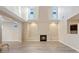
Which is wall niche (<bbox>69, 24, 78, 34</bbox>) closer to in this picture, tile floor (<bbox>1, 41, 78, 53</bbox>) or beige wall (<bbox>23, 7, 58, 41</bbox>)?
tile floor (<bbox>1, 41, 78, 53</bbox>)

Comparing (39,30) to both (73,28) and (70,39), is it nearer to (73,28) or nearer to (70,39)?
(73,28)

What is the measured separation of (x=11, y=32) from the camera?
15.0 m

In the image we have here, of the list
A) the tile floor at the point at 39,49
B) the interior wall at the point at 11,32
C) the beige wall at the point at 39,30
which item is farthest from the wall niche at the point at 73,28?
the interior wall at the point at 11,32

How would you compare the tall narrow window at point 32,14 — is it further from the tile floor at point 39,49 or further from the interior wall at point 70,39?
the tile floor at point 39,49

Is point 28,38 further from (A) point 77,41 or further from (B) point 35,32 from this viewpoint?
(A) point 77,41

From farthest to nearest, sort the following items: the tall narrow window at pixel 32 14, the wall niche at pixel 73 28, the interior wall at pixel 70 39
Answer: the tall narrow window at pixel 32 14 < the wall niche at pixel 73 28 < the interior wall at pixel 70 39

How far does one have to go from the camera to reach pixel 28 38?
1617 centimetres

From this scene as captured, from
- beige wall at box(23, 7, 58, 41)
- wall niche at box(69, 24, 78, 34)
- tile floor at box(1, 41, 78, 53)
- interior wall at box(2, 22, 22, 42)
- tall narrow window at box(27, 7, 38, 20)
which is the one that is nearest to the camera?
tile floor at box(1, 41, 78, 53)

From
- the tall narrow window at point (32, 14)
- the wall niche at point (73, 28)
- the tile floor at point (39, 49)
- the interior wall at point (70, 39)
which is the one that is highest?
the tall narrow window at point (32, 14)

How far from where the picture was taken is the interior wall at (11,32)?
572 inches

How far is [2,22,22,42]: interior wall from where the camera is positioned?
14.5m

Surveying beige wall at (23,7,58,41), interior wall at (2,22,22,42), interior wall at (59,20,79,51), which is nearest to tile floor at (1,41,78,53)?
interior wall at (59,20,79,51)
